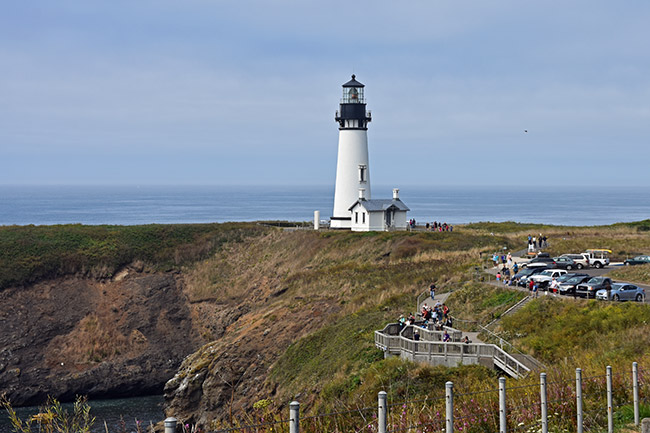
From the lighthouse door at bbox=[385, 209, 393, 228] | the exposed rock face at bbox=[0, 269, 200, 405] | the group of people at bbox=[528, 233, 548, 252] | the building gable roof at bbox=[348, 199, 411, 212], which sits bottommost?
the exposed rock face at bbox=[0, 269, 200, 405]

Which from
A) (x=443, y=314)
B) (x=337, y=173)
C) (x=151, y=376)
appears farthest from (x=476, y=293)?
(x=337, y=173)

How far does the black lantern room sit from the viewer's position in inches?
2849

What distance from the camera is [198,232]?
74.5m

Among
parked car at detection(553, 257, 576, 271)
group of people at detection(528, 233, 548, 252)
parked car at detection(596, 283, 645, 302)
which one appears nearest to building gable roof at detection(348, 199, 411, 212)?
group of people at detection(528, 233, 548, 252)

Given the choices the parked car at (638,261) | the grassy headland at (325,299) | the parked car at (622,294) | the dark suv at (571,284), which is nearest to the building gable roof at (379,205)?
the grassy headland at (325,299)

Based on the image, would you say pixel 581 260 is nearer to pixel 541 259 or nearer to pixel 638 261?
pixel 541 259

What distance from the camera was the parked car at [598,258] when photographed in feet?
157

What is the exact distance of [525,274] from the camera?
4334 cm

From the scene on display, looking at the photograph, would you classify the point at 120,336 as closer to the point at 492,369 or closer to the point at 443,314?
the point at 443,314

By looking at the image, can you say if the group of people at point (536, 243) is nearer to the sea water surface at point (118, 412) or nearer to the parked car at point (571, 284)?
the parked car at point (571, 284)

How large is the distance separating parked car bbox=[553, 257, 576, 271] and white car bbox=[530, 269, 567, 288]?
173 inches

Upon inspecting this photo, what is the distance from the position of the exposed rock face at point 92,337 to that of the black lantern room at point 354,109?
70.8ft

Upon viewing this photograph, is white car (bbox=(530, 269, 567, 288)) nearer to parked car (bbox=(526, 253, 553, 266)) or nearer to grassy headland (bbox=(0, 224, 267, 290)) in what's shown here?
parked car (bbox=(526, 253, 553, 266))

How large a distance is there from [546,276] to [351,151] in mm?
34224
